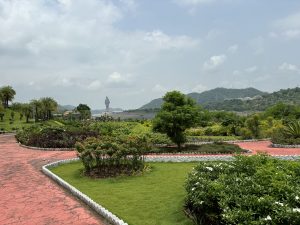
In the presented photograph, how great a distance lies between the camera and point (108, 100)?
8375 cm

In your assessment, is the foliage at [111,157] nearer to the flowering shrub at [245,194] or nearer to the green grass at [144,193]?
the green grass at [144,193]

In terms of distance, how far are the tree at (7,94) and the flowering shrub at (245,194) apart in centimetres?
6943

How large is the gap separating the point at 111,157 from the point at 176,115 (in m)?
6.26

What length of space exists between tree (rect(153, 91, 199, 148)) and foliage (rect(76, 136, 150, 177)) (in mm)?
4954

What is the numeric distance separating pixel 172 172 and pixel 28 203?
5698 millimetres

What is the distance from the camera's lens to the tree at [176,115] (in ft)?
66.8

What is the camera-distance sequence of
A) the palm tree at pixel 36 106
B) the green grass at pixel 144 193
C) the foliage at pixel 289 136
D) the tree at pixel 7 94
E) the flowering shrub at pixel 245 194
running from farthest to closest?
the tree at pixel 7 94, the palm tree at pixel 36 106, the foliage at pixel 289 136, the green grass at pixel 144 193, the flowering shrub at pixel 245 194

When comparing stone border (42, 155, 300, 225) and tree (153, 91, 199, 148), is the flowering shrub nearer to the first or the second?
stone border (42, 155, 300, 225)

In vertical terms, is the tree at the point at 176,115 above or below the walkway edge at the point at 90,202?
above

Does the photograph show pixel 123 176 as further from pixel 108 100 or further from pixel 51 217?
pixel 108 100

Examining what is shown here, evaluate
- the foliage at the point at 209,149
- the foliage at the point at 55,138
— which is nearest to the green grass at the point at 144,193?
the foliage at the point at 209,149

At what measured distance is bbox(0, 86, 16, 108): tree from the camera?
72500mm

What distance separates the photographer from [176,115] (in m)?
20.2

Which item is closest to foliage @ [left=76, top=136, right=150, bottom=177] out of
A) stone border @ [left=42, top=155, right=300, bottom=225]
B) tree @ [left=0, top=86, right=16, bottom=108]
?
stone border @ [left=42, top=155, right=300, bottom=225]
